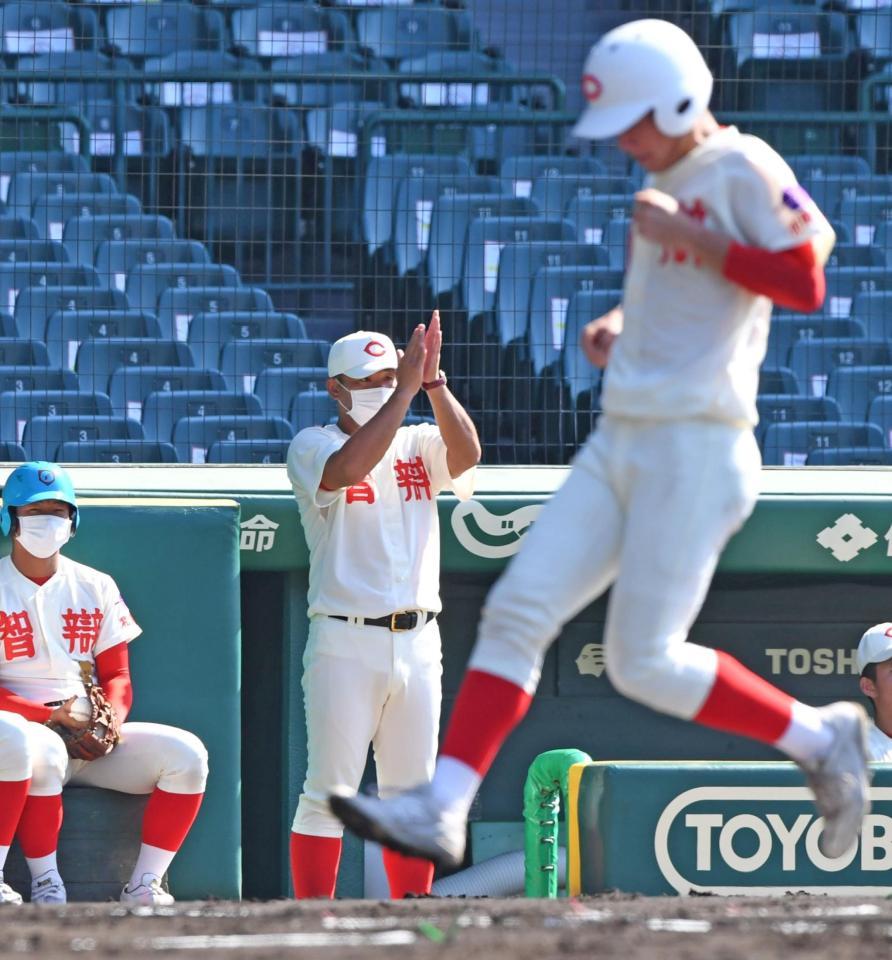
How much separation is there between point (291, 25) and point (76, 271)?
221 centimetres

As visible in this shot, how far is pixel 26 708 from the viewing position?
5273 mm

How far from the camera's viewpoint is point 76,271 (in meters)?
7.92

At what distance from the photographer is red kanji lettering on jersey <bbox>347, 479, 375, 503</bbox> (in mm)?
5371

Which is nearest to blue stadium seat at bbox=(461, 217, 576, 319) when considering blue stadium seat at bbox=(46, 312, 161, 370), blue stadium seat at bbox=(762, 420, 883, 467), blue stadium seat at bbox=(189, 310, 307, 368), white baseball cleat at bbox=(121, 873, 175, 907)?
blue stadium seat at bbox=(189, 310, 307, 368)

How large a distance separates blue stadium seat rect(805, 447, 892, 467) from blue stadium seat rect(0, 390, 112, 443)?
9.80ft

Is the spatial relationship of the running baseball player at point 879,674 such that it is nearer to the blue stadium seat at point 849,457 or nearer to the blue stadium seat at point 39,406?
the blue stadium seat at point 849,457

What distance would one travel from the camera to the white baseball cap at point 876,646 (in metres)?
5.57

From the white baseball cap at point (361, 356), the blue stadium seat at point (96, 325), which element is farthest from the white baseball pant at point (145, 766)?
the blue stadium seat at point (96, 325)

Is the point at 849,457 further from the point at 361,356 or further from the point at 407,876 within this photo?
the point at 407,876

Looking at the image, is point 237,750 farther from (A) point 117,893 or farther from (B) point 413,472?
(B) point 413,472

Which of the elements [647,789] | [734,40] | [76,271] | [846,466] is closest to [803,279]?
[647,789]

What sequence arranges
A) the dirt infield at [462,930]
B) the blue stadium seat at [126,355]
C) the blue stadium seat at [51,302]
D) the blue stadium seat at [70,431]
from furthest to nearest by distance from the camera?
the blue stadium seat at [51,302]
the blue stadium seat at [126,355]
the blue stadium seat at [70,431]
the dirt infield at [462,930]

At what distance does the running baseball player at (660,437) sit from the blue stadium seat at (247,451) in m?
3.89

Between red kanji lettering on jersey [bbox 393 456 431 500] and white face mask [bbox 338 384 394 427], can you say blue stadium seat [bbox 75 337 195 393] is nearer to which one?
white face mask [bbox 338 384 394 427]
